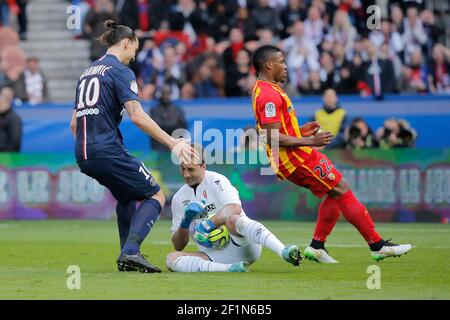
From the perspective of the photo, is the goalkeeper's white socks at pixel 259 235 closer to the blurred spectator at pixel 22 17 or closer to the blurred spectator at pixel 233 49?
the blurred spectator at pixel 233 49

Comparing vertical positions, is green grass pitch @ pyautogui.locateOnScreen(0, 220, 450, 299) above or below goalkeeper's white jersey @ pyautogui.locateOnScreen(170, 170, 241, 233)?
below

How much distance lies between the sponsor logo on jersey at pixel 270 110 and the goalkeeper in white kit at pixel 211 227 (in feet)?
3.49

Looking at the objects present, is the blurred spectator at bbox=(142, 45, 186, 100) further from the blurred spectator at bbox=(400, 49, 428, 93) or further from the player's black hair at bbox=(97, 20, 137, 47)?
the player's black hair at bbox=(97, 20, 137, 47)

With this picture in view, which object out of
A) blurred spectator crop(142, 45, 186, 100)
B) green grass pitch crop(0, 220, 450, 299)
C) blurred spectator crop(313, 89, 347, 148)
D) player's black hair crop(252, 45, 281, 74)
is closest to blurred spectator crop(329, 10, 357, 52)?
blurred spectator crop(313, 89, 347, 148)

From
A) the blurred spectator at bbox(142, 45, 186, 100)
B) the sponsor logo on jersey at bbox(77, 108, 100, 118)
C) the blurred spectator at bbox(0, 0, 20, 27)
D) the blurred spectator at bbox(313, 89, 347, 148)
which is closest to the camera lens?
the sponsor logo on jersey at bbox(77, 108, 100, 118)

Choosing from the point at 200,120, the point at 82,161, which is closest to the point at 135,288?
the point at 82,161

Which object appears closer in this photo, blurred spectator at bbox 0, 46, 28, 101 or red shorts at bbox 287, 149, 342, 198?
red shorts at bbox 287, 149, 342, 198

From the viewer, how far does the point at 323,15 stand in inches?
906

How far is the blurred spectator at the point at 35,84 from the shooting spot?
2350 cm

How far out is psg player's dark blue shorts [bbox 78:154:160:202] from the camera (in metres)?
10.5

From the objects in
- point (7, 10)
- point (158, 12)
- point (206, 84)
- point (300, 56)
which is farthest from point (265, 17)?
point (7, 10)

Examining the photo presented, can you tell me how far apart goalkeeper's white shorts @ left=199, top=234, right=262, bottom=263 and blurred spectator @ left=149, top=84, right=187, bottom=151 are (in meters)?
9.96

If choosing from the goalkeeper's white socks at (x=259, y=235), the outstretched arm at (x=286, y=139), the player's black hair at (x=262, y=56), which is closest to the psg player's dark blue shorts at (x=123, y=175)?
the goalkeeper's white socks at (x=259, y=235)

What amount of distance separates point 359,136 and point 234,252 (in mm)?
9199
